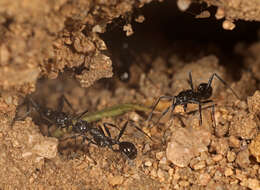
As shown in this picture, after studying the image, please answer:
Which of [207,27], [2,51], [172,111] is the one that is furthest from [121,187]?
[207,27]

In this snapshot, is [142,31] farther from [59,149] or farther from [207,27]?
[59,149]

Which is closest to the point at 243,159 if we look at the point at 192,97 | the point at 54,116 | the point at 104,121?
the point at 192,97

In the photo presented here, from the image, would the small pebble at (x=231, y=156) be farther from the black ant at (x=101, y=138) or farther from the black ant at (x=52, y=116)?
the black ant at (x=52, y=116)

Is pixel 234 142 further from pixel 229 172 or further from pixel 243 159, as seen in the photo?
pixel 229 172

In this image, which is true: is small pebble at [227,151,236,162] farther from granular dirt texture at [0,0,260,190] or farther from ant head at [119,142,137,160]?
ant head at [119,142,137,160]

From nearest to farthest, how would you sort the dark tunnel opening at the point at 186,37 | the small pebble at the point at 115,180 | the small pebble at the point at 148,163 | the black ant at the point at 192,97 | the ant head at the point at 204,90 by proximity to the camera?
the small pebble at the point at 115,180 < the small pebble at the point at 148,163 < the black ant at the point at 192,97 < the ant head at the point at 204,90 < the dark tunnel opening at the point at 186,37

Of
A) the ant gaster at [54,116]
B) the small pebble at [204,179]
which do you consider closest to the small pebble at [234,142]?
the small pebble at [204,179]

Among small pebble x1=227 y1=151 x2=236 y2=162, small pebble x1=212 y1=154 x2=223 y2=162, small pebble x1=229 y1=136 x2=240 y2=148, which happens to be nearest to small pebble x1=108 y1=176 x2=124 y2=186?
small pebble x1=212 y1=154 x2=223 y2=162

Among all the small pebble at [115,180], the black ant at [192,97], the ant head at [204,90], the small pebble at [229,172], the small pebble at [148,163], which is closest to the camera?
the small pebble at [229,172]
